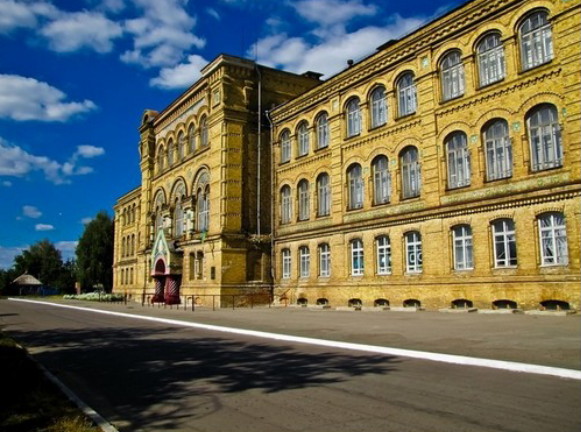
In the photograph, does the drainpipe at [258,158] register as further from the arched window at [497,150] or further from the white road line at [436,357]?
the white road line at [436,357]

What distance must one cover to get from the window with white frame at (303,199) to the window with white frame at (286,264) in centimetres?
257

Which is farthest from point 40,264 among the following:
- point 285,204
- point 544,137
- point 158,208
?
point 544,137

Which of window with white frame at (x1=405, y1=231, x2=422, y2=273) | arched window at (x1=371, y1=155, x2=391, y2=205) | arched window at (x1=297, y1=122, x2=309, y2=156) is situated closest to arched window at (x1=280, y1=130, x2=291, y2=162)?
arched window at (x1=297, y1=122, x2=309, y2=156)

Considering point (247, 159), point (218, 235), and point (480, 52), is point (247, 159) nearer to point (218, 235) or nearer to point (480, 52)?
point (218, 235)

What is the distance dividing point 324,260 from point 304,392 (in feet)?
73.8

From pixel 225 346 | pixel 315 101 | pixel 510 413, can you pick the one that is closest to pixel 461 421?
pixel 510 413

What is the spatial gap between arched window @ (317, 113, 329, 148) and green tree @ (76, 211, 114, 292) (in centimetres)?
5229

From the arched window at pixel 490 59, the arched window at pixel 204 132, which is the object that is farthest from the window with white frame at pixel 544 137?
the arched window at pixel 204 132

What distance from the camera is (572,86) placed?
18.0 meters

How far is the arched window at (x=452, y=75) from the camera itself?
22.7 metres

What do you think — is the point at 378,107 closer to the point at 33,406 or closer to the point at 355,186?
the point at 355,186

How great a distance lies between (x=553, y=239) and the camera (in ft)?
60.4

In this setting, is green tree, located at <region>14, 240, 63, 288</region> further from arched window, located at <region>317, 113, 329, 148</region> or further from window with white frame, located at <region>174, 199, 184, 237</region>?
arched window, located at <region>317, 113, 329, 148</region>

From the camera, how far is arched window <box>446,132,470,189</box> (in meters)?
22.1
